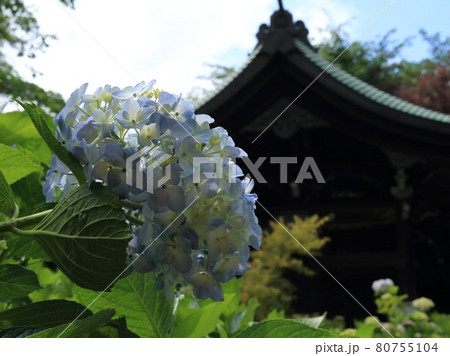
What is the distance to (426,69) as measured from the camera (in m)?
21.1

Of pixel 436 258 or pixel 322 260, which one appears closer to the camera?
pixel 322 260

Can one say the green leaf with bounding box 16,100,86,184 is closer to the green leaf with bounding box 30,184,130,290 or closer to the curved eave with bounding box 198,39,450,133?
the green leaf with bounding box 30,184,130,290

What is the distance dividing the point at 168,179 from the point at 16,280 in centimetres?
23

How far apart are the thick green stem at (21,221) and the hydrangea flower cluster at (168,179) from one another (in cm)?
7

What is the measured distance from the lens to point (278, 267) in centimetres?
629

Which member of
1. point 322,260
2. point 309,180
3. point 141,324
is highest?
point 309,180

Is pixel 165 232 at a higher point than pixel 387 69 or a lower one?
lower

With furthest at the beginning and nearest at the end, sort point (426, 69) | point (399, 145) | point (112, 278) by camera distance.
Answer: point (426, 69) → point (399, 145) → point (112, 278)

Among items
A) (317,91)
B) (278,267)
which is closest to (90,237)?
(317,91)

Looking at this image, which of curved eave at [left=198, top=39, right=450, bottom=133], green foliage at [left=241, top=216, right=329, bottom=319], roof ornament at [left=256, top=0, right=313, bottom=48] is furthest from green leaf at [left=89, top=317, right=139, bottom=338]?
green foliage at [left=241, top=216, right=329, bottom=319]

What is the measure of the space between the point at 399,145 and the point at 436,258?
3333 mm

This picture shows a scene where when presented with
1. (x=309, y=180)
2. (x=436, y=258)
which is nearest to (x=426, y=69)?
(x=436, y=258)
